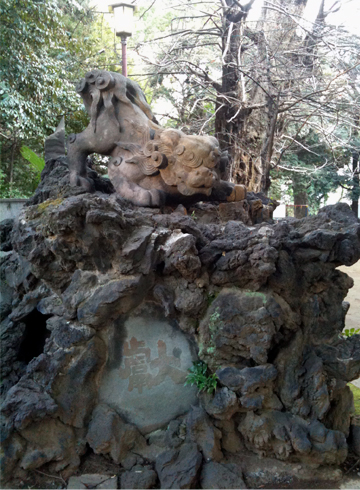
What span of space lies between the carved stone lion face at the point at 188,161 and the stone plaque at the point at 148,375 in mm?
1122

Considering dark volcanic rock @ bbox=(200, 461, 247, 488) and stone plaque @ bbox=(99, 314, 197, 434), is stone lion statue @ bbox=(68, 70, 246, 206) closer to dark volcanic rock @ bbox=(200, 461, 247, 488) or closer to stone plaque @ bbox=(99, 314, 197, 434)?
Result: stone plaque @ bbox=(99, 314, 197, 434)

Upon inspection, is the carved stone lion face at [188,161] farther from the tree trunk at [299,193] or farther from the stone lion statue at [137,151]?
the tree trunk at [299,193]

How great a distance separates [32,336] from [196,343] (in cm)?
147

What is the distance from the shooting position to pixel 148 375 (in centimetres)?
286

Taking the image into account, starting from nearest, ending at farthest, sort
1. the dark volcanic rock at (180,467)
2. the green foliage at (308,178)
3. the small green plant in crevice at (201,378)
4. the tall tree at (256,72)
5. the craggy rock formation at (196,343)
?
the dark volcanic rock at (180,467), the craggy rock formation at (196,343), the small green plant in crevice at (201,378), the tall tree at (256,72), the green foliage at (308,178)

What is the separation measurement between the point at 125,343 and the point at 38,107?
5.37m

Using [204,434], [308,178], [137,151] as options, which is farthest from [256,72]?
[308,178]

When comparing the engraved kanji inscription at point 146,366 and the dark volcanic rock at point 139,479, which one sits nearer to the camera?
the dark volcanic rock at point 139,479

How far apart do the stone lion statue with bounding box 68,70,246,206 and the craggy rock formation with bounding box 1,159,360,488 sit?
19.4 inches

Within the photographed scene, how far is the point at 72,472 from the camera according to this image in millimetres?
2682

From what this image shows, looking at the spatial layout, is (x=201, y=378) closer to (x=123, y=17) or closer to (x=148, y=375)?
(x=148, y=375)

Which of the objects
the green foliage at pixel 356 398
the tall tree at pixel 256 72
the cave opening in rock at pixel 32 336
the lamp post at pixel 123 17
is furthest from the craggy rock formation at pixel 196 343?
the lamp post at pixel 123 17

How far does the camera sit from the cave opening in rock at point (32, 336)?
334 cm

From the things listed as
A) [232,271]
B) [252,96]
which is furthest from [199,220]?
[252,96]
